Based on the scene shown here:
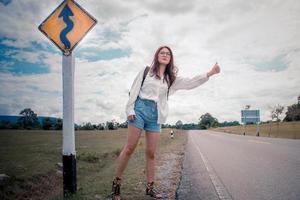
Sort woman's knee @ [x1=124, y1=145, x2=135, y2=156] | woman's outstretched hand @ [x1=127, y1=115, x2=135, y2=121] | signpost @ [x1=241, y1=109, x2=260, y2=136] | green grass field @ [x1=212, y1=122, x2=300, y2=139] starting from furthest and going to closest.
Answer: signpost @ [x1=241, y1=109, x2=260, y2=136]
green grass field @ [x1=212, y1=122, x2=300, y2=139]
woman's knee @ [x1=124, y1=145, x2=135, y2=156]
woman's outstretched hand @ [x1=127, y1=115, x2=135, y2=121]

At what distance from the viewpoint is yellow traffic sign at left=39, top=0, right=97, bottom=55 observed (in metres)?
4.16

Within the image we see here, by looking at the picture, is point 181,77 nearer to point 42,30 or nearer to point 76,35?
point 76,35

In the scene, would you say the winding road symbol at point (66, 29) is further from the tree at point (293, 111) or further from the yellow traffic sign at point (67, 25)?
the tree at point (293, 111)

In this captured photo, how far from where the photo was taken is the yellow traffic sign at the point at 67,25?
4.16 meters

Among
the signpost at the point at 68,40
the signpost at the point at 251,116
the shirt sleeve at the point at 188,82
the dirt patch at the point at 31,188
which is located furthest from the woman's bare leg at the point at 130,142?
the signpost at the point at 251,116

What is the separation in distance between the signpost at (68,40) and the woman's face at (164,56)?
104cm

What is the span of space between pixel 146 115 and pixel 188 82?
0.92 metres

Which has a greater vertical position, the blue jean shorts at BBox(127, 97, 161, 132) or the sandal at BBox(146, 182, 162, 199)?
the blue jean shorts at BBox(127, 97, 161, 132)

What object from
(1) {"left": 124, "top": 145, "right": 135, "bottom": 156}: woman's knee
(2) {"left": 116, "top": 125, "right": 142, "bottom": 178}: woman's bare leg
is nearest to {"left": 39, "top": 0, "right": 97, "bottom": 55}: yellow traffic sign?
(2) {"left": 116, "top": 125, "right": 142, "bottom": 178}: woman's bare leg

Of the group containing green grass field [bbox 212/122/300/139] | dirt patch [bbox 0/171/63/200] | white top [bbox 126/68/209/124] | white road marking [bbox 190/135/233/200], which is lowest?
green grass field [bbox 212/122/300/139]

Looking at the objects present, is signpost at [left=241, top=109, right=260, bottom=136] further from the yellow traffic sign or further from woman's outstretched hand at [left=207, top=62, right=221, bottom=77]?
the yellow traffic sign

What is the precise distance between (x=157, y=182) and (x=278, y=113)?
167ft

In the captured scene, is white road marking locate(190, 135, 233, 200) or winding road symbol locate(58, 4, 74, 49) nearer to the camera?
winding road symbol locate(58, 4, 74, 49)

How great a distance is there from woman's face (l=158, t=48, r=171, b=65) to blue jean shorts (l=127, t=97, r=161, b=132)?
0.61m
